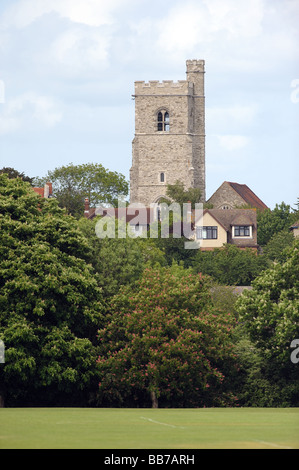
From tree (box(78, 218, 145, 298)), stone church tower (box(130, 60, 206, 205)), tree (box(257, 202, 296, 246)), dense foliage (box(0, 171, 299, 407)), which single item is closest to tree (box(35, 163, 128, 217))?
stone church tower (box(130, 60, 206, 205))

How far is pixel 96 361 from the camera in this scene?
4200 centimetres

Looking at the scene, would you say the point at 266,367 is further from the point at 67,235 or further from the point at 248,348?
the point at 67,235

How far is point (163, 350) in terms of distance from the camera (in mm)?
41625

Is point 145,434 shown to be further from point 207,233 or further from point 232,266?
point 207,233

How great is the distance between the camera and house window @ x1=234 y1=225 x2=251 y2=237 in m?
119

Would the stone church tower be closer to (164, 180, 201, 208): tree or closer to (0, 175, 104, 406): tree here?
(164, 180, 201, 208): tree

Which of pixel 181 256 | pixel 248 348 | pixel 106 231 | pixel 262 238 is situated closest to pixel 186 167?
pixel 262 238

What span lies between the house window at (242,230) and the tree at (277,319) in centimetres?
7120

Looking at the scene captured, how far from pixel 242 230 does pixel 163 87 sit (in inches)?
1337

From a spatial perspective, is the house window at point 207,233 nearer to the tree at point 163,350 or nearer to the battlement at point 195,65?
the battlement at point 195,65

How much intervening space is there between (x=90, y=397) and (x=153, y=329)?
4.14 meters

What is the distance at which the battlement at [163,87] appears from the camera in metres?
144

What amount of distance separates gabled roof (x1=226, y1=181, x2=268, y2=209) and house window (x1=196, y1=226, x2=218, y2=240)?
77.8 feet

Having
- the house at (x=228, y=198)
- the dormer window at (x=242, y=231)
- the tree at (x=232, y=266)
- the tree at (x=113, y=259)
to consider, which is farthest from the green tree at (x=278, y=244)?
the tree at (x=113, y=259)
